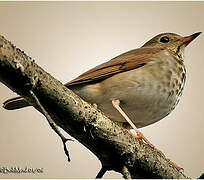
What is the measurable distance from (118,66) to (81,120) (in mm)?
1447

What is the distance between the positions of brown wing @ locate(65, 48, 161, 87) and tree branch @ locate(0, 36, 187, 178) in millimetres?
899

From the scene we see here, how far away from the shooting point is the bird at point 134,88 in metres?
3.29

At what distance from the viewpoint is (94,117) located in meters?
2.40

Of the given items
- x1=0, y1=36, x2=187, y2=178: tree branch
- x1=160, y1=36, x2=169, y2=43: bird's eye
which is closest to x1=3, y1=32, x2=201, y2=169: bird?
x1=0, y1=36, x2=187, y2=178: tree branch

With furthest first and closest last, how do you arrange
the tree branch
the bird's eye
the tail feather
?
the bird's eye
the tail feather
the tree branch

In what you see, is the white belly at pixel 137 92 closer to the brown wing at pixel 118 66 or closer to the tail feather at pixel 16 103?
the brown wing at pixel 118 66

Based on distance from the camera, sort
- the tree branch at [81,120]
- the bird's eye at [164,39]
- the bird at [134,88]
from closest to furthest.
Answer: the tree branch at [81,120]
the bird at [134,88]
the bird's eye at [164,39]

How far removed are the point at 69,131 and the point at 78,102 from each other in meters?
0.28

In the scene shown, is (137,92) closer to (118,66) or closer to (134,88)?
(134,88)

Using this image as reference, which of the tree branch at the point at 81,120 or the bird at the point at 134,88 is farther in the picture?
the bird at the point at 134,88

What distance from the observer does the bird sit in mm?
3291

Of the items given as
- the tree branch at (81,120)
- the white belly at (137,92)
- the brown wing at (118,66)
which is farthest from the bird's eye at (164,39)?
the tree branch at (81,120)

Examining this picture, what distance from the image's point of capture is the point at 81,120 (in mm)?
2303

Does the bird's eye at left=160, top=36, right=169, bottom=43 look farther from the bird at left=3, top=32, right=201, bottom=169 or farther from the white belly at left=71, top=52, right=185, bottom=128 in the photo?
the white belly at left=71, top=52, right=185, bottom=128
